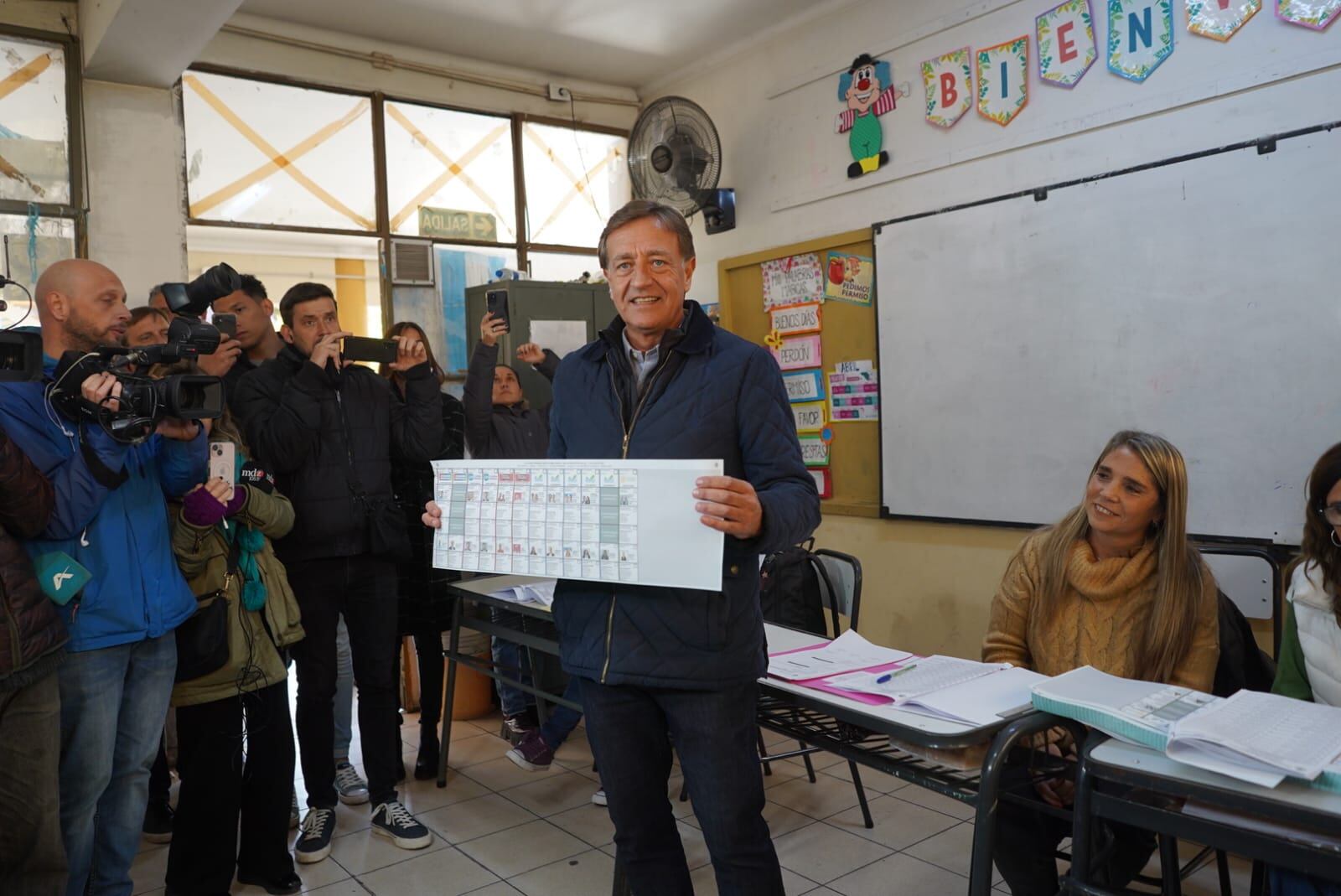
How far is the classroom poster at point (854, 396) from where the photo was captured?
439 centimetres

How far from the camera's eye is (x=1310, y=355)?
117 inches

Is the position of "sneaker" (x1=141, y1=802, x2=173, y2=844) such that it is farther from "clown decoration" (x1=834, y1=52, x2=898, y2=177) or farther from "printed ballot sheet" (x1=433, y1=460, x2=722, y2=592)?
"clown decoration" (x1=834, y1=52, x2=898, y2=177)

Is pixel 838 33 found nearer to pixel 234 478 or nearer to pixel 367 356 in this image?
pixel 367 356

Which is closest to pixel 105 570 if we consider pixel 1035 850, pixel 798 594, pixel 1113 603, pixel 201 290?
pixel 201 290

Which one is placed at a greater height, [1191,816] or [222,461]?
[222,461]

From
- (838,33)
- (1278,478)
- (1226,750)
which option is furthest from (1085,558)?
(838,33)

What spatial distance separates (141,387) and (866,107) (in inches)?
139

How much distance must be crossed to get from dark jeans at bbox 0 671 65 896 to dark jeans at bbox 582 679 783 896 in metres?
1.14

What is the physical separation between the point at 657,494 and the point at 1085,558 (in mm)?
1165

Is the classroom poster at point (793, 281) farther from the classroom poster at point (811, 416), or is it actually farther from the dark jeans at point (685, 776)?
the dark jeans at point (685, 776)

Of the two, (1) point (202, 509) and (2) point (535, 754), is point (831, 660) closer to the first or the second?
(1) point (202, 509)

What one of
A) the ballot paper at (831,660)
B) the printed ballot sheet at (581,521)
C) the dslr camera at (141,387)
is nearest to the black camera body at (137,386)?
the dslr camera at (141,387)

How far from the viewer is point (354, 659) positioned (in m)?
2.82

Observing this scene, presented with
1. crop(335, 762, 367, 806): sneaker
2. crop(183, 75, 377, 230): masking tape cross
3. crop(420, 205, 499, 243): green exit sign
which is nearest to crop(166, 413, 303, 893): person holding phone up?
crop(335, 762, 367, 806): sneaker
